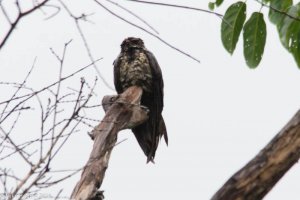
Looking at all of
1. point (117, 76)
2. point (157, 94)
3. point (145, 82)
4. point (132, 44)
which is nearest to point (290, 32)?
point (157, 94)

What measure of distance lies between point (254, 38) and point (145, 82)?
2.64 meters

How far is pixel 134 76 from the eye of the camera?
5770mm

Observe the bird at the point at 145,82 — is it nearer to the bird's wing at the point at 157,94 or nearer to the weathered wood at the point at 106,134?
the bird's wing at the point at 157,94

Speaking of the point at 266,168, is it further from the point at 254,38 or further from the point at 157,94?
the point at 157,94

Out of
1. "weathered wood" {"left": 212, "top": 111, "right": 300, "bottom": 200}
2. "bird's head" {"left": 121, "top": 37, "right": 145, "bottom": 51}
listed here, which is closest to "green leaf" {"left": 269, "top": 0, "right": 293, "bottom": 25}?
"weathered wood" {"left": 212, "top": 111, "right": 300, "bottom": 200}

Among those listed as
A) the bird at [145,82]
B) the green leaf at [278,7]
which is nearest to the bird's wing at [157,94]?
the bird at [145,82]

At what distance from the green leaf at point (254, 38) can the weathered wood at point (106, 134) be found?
2.61 feet

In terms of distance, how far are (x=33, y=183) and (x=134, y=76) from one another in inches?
136

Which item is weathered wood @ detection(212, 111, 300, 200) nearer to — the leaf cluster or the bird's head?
the leaf cluster

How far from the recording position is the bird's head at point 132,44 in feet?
20.3

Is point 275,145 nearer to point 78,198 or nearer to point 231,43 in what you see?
point 231,43

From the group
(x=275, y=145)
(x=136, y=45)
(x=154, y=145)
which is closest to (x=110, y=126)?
(x=154, y=145)

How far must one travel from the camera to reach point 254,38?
3139 mm

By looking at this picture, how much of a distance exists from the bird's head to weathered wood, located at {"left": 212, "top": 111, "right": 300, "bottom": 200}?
401 centimetres
